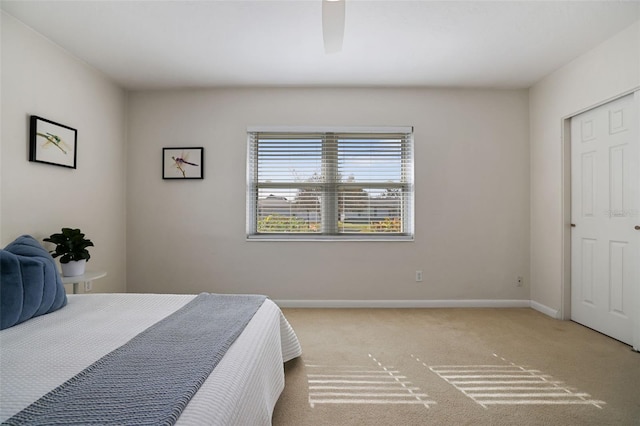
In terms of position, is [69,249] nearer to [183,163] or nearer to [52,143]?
[52,143]

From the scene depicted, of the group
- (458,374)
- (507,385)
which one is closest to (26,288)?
(458,374)

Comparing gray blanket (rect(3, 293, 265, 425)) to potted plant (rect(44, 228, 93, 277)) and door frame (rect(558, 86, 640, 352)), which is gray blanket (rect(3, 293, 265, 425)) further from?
door frame (rect(558, 86, 640, 352))

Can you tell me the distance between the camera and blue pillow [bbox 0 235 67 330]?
1.60 metres

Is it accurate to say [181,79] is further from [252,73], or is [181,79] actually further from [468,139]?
[468,139]

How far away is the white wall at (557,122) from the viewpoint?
8.77 ft

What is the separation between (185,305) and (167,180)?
2.25 metres

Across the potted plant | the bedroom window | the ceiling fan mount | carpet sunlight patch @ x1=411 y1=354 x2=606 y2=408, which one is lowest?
carpet sunlight patch @ x1=411 y1=354 x2=606 y2=408

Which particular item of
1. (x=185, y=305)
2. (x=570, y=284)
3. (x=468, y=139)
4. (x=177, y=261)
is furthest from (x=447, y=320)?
(x=177, y=261)

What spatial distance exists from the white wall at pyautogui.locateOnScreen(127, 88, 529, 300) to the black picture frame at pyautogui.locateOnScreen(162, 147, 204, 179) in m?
0.08

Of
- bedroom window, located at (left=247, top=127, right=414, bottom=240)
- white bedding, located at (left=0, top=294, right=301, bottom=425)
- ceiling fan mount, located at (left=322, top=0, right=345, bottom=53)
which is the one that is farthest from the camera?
bedroom window, located at (left=247, top=127, right=414, bottom=240)

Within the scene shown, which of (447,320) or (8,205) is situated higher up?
(8,205)

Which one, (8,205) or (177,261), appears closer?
(8,205)

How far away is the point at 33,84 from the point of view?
8.61 feet

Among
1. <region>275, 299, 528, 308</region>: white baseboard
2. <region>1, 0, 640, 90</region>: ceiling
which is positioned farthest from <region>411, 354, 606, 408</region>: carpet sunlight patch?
<region>1, 0, 640, 90</region>: ceiling
